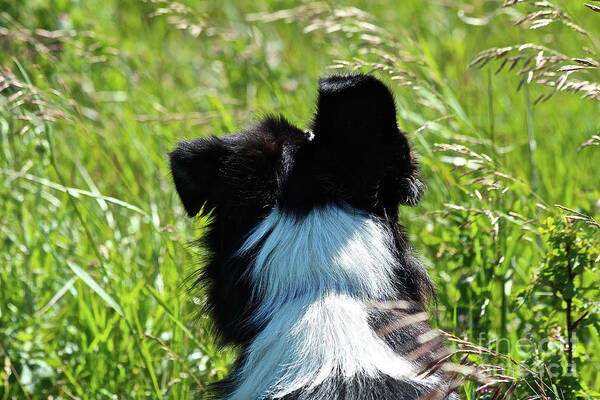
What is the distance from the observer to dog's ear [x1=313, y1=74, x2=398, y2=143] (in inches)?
82.5

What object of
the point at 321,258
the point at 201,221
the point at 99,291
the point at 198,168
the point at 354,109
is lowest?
the point at 99,291

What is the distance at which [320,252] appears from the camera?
2082 mm

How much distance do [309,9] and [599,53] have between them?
1.72m

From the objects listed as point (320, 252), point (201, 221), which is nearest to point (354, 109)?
point (320, 252)

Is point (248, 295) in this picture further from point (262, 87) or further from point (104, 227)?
point (262, 87)

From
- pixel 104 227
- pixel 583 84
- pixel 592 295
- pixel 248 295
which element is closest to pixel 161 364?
pixel 104 227

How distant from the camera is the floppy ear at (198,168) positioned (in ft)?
7.61

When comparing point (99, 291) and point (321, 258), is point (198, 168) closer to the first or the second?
point (321, 258)

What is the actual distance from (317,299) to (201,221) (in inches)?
37.8

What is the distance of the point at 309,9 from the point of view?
398 cm

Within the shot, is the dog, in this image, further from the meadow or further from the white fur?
the meadow

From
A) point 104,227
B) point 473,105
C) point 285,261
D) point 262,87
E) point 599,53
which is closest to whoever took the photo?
point 285,261

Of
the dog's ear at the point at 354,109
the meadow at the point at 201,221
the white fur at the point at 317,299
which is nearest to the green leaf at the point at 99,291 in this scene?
the meadow at the point at 201,221

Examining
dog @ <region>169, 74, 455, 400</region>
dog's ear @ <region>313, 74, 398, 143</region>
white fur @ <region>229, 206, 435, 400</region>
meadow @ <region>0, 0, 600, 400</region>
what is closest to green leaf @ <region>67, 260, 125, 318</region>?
meadow @ <region>0, 0, 600, 400</region>
